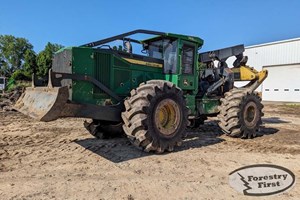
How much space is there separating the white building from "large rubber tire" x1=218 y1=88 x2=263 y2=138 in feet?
59.5

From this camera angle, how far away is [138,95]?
5.57m

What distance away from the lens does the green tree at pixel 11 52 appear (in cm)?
6597

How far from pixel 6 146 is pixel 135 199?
166 inches

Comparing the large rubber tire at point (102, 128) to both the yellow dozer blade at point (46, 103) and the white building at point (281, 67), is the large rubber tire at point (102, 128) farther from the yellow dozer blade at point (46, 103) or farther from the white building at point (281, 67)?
the white building at point (281, 67)

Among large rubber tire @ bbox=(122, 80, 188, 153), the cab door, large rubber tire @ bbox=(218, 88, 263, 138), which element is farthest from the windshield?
large rubber tire @ bbox=(218, 88, 263, 138)

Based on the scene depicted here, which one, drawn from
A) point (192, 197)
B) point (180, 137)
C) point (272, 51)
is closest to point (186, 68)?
point (180, 137)

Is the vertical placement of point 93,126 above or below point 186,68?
below

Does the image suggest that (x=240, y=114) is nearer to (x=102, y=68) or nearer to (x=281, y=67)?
(x=102, y=68)

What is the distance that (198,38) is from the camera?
25.3ft

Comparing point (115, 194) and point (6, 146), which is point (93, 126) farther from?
point (115, 194)

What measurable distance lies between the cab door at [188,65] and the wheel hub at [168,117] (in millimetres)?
1330

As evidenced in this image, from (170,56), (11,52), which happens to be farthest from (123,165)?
(11,52)

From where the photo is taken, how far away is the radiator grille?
590cm

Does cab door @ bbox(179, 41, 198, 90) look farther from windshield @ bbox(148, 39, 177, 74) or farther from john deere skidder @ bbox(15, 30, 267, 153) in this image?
windshield @ bbox(148, 39, 177, 74)
